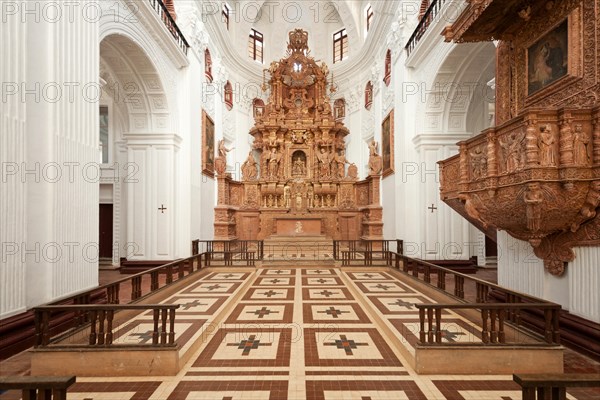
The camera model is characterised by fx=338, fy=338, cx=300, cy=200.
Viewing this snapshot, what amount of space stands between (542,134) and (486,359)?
8.35ft

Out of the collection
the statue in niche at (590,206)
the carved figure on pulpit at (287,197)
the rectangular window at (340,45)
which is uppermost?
the rectangular window at (340,45)

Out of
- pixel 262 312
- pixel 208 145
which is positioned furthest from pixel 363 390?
pixel 208 145

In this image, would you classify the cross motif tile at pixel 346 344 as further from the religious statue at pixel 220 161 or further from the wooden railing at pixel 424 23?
the religious statue at pixel 220 161

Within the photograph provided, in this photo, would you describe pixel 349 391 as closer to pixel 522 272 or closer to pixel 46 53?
pixel 522 272

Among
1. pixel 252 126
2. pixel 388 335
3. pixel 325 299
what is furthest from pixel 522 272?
pixel 252 126

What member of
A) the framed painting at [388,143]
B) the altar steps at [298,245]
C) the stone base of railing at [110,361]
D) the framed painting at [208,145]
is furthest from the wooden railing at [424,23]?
the stone base of railing at [110,361]

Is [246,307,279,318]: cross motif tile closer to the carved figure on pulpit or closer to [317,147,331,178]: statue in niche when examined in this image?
the carved figure on pulpit

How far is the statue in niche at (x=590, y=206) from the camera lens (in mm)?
3705

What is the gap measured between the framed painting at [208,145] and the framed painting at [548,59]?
10.2m

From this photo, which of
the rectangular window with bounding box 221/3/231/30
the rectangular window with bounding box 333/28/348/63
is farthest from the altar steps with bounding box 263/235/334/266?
the rectangular window with bounding box 333/28/348/63

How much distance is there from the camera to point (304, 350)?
4137 mm

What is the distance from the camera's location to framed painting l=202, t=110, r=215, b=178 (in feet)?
41.2

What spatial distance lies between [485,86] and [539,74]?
6.05m

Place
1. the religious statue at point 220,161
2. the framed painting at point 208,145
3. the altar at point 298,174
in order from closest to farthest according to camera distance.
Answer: the framed painting at point 208,145 → the religious statue at point 220,161 → the altar at point 298,174
